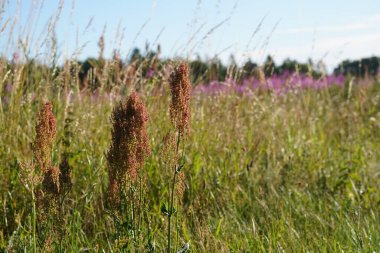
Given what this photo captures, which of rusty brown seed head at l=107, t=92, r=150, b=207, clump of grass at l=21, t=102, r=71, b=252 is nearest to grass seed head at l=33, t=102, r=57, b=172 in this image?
clump of grass at l=21, t=102, r=71, b=252

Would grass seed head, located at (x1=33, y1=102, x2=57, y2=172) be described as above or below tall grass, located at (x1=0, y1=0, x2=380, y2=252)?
above

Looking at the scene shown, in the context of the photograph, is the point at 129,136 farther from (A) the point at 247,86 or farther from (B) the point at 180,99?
(A) the point at 247,86

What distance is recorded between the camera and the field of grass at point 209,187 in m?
2.23

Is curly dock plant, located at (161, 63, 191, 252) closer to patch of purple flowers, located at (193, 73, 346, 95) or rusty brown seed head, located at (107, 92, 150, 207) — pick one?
rusty brown seed head, located at (107, 92, 150, 207)

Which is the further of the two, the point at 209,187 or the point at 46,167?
the point at 209,187

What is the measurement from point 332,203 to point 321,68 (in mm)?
2577

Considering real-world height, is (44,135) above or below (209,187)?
above

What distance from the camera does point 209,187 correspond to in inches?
118

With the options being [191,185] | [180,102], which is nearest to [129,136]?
[180,102]

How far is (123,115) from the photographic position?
1715 mm

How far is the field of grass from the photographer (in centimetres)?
223

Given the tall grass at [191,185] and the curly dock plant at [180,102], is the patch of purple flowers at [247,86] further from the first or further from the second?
the curly dock plant at [180,102]

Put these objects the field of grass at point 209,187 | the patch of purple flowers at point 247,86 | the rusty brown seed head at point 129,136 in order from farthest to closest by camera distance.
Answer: the patch of purple flowers at point 247,86
the field of grass at point 209,187
the rusty brown seed head at point 129,136

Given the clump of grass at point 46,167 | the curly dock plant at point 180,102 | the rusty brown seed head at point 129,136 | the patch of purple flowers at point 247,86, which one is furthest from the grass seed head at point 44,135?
the patch of purple flowers at point 247,86
